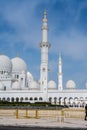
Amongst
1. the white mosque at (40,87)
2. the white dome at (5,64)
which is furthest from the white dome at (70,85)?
the white dome at (5,64)

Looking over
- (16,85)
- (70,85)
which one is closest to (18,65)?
(16,85)

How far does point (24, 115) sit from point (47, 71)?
138ft

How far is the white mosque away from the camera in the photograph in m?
63.2

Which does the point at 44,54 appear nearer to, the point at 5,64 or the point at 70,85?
the point at 70,85

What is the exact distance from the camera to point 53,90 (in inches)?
2655

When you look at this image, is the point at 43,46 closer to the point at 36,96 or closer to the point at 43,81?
the point at 43,81

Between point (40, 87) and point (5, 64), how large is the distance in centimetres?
1431

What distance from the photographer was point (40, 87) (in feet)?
216

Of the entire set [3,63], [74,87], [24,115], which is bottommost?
[24,115]

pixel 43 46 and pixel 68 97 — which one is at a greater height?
pixel 43 46

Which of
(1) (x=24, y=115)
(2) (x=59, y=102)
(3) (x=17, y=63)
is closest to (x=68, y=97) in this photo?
(2) (x=59, y=102)

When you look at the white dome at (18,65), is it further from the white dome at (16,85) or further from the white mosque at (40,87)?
the white dome at (16,85)

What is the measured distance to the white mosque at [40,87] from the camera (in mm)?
63156

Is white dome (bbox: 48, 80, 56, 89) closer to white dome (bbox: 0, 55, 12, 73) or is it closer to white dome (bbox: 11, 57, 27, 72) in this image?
white dome (bbox: 11, 57, 27, 72)
